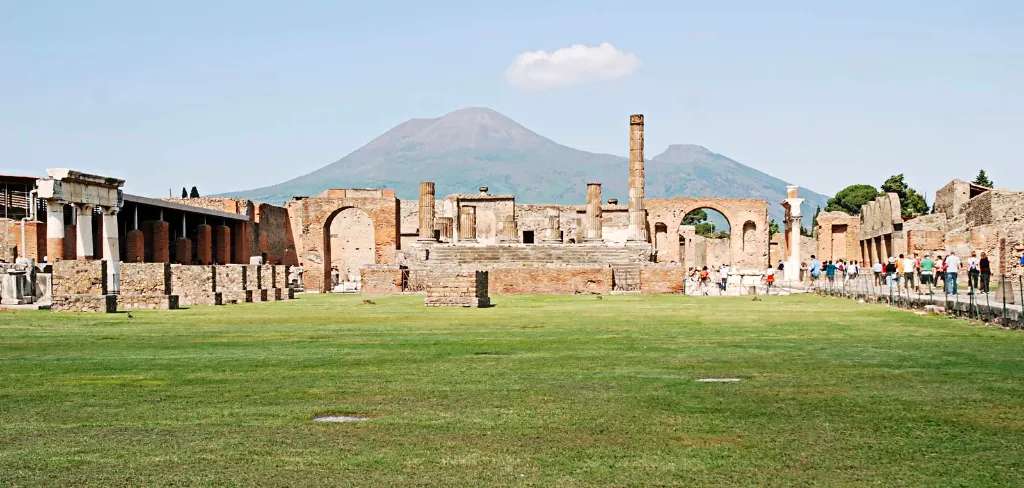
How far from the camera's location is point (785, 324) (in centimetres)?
1772

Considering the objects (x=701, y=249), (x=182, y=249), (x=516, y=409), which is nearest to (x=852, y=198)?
(x=701, y=249)

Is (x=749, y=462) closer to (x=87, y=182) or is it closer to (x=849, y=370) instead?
(x=849, y=370)

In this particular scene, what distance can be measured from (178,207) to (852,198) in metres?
90.8

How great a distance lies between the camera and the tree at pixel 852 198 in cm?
11944

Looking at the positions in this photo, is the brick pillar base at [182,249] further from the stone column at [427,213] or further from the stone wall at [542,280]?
the stone wall at [542,280]

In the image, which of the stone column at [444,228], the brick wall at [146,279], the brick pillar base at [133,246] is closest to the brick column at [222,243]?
the stone column at [444,228]

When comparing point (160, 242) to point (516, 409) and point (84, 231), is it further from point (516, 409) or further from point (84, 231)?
point (516, 409)

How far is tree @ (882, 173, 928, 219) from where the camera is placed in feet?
336

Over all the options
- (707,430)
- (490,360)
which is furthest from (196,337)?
(707,430)

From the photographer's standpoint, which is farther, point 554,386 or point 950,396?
point 554,386

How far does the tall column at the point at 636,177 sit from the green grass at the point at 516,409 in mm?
30130

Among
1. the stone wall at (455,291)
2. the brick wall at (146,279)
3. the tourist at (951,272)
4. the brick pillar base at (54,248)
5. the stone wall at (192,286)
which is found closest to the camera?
the tourist at (951,272)

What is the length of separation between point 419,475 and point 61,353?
818cm

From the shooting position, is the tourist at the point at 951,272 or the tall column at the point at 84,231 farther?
the tall column at the point at 84,231
